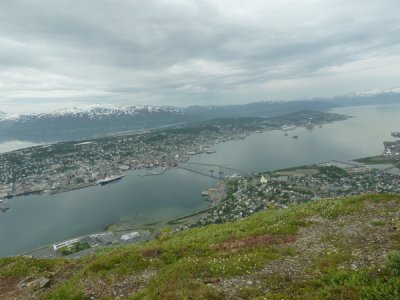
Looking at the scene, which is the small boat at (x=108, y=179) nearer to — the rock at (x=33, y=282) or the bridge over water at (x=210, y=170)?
the bridge over water at (x=210, y=170)

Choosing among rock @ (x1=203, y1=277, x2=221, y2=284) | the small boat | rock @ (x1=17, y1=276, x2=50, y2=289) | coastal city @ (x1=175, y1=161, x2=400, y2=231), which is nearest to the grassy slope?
rock @ (x1=203, y1=277, x2=221, y2=284)

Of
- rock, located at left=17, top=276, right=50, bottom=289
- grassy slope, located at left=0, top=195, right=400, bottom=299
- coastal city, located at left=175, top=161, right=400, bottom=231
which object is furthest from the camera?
coastal city, located at left=175, top=161, right=400, bottom=231

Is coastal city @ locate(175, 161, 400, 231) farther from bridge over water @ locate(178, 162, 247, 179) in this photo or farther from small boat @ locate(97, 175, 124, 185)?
small boat @ locate(97, 175, 124, 185)

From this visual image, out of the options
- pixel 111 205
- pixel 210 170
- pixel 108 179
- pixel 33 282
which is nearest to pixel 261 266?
pixel 33 282

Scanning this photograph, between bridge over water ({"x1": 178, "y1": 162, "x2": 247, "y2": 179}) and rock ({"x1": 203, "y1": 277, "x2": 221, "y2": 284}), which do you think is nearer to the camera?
rock ({"x1": 203, "y1": 277, "x2": 221, "y2": 284})

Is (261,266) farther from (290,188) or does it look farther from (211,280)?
(290,188)

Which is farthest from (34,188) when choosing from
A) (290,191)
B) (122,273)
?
(122,273)

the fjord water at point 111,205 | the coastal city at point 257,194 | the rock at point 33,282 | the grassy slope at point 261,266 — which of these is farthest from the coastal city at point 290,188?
the rock at point 33,282
